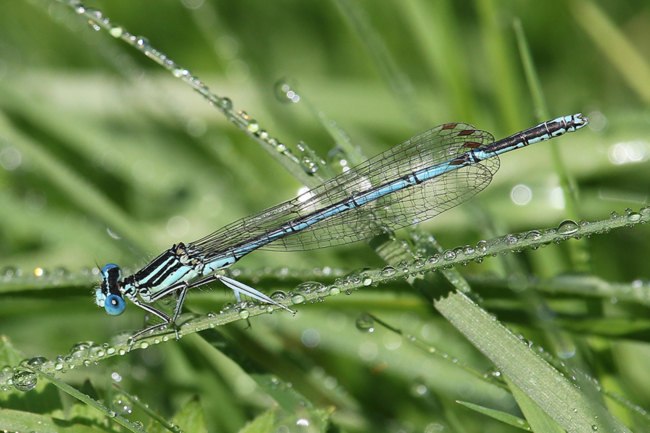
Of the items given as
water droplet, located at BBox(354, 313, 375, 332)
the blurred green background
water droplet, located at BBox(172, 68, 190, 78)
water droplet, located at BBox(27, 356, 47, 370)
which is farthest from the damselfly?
water droplet, located at BBox(172, 68, 190, 78)

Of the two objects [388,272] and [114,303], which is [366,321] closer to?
[388,272]

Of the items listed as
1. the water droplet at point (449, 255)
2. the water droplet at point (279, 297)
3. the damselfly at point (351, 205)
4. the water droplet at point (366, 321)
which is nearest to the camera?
the water droplet at point (449, 255)

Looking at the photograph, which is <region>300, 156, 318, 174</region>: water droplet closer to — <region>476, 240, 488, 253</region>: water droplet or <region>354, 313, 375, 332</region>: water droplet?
<region>354, 313, 375, 332</region>: water droplet

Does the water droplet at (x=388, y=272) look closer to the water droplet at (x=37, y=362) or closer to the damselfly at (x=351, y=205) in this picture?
the damselfly at (x=351, y=205)

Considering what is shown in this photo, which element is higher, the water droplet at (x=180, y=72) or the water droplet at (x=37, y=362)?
the water droplet at (x=180, y=72)

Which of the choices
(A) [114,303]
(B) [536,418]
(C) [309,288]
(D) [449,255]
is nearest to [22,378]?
(A) [114,303]

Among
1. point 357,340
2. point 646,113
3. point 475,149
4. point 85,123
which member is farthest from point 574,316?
point 85,123

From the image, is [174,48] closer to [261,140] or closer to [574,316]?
[261,140]

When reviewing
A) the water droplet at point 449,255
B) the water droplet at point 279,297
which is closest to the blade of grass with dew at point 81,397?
the water droplet at point 279,297
